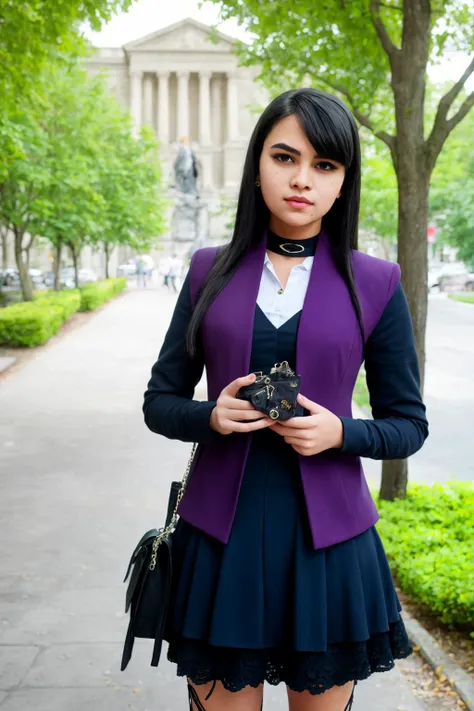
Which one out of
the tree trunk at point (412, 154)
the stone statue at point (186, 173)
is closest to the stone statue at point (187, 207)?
the stone statue at point (186, 173)

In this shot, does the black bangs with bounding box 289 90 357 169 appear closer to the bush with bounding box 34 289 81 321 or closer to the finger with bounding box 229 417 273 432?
the finger with bounding box 229 417 273 432

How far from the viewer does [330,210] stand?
226 centimetres

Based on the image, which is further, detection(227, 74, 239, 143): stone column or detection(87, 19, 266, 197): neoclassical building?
detection(227, 74, 239, 143): stone column

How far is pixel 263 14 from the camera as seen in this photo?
25.8 feet

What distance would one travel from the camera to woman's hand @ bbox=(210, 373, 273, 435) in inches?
75.9

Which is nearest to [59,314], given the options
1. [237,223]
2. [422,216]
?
[422,216]

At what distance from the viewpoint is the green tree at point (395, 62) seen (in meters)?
6.28

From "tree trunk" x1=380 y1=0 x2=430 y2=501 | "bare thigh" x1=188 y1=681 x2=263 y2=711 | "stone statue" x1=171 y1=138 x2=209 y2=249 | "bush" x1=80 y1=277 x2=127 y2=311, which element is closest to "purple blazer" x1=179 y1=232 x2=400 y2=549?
"bare thigh" x1=188 y1=681 x2=263 y2=711

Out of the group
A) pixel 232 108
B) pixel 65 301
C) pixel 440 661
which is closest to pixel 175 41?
pixel 232 108

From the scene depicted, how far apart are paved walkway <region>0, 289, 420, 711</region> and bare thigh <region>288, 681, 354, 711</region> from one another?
6.49 feet

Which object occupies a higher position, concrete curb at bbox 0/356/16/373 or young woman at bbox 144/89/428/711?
young woman at bbox 144/89/428/711

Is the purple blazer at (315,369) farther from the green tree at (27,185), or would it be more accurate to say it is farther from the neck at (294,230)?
the green tree at (27,185)

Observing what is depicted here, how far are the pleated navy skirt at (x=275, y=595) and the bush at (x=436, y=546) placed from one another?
8.83 ft

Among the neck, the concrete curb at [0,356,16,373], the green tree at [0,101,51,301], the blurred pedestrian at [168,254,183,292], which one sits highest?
the neck
